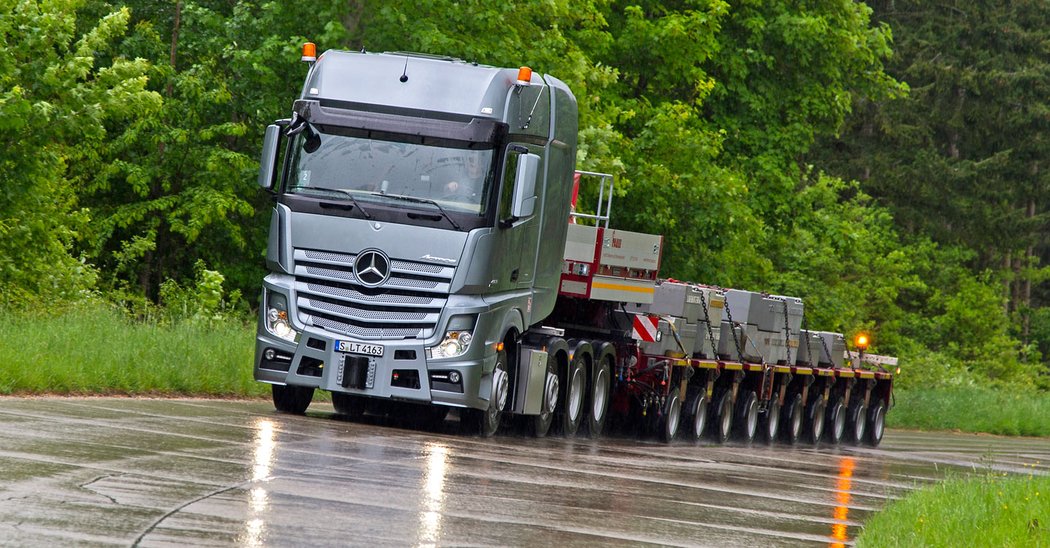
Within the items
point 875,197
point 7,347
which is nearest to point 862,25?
point 875,197

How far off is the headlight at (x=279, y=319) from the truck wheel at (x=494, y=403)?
1.98 meters

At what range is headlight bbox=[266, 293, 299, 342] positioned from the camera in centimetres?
1559

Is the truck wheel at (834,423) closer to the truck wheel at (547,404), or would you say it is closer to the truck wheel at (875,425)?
the truck wheel at (875,425)

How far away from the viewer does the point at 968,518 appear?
1091 cm

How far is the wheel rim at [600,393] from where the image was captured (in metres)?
A: 19.4

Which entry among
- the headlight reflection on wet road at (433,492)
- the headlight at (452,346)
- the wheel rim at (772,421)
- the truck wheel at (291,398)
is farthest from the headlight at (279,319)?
the wheel rim at (772,421)

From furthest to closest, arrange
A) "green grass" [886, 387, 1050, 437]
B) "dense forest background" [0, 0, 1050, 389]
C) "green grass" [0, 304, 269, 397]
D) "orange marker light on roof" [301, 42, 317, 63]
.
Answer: "green grass" [886, 387, 1050, 437]
"dense forest background" [0, 0, 1050, 389]
"orange marker light on roof" [301, 42, 317, 63]
"green grass" [0, 304, 269, 397]

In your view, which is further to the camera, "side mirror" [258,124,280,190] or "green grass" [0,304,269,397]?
"green grass" [0,304,269,397]

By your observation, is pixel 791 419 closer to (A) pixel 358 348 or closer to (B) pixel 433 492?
(A) pixel 358 348

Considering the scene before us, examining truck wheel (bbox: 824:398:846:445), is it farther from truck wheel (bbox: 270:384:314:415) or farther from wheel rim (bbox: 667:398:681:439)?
truck wheel (bbox: 270:384:314:415)

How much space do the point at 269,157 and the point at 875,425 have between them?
16653mm

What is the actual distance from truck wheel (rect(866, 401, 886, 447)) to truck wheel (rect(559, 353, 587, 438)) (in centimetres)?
1137

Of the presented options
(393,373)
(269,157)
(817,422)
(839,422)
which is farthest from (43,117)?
(839,422)

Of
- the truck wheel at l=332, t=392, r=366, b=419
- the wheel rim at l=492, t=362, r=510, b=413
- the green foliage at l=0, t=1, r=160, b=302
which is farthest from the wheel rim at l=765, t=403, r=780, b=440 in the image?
the green foliage at l=0, t=1, r=160, b=302
